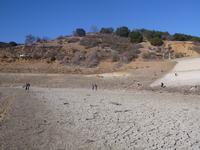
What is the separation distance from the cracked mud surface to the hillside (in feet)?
93.1

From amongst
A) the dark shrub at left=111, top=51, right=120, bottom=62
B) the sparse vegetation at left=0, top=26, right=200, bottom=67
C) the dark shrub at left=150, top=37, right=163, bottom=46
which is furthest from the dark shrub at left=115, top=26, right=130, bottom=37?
the dark shrub at left=111, top=51, right=120, bottom=62

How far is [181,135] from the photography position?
1201 cm

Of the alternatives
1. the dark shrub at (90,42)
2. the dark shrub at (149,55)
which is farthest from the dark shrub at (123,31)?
the dark shrub at (149,55)

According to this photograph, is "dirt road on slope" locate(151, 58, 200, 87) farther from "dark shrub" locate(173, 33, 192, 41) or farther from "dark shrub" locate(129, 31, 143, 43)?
"dark shrub" locate(173, 33, 192, 41)

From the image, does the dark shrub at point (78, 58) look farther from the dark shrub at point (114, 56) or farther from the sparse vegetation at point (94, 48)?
the dark shrub at point (114, 56)

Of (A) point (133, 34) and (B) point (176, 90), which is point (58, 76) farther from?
(A) point (133, 34)

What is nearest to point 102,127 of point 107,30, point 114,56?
point 114,56

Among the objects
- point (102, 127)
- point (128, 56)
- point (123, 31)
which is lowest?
point (102, 127)

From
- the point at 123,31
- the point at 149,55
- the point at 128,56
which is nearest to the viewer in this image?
the point at 128,56

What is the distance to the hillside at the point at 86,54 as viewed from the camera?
49406 mm

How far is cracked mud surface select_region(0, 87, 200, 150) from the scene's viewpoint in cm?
1134

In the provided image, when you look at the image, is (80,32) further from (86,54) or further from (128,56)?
(128,56)

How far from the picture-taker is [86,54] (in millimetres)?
56406

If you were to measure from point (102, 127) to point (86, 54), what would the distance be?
43.1 metres
